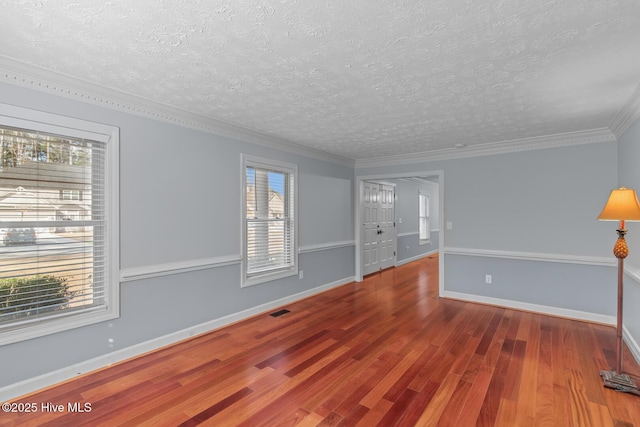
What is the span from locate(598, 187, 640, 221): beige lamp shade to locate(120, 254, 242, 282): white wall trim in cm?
366

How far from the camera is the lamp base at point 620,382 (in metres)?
2.31

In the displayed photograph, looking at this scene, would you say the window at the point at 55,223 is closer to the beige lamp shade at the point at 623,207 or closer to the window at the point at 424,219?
the beige lamp shade at the point at 623,207

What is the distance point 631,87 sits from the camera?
250 centimetres

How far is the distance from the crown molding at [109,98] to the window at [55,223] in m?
0.21

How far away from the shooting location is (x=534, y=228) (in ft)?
13.9

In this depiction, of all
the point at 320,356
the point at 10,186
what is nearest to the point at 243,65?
the point at 10,186

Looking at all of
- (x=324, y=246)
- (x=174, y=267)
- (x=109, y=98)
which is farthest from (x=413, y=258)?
(x=109, y=98)

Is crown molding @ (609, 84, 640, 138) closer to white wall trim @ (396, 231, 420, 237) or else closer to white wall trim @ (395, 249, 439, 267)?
white wall trim @ (396, 231, 420, 237)

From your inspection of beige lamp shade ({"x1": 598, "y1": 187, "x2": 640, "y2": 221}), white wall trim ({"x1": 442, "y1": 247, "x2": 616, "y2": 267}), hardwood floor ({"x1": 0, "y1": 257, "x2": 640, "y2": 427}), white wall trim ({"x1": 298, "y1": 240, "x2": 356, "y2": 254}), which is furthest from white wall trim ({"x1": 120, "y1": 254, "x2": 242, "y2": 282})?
beige lamp shade ({"x1": 598, "y1": 187, "x2": 640, "y2": 221})

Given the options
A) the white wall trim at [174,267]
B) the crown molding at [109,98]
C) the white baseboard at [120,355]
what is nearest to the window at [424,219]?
the white baseboard at [120,355]

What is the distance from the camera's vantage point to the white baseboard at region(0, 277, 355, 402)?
2240mm

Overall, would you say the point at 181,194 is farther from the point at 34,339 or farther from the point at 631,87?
the point at 631,87

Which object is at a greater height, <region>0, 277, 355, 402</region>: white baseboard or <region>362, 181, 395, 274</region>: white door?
<region>362, 181, 395, 274</region>: white door

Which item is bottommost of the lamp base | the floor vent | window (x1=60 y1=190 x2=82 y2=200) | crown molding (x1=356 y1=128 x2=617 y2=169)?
the floor vent
